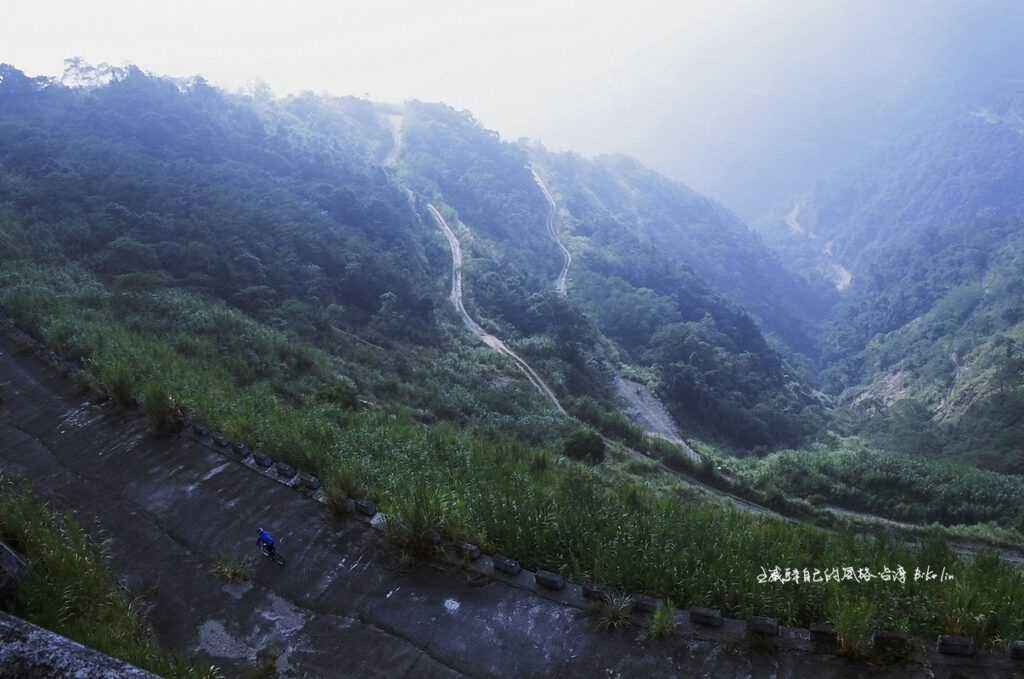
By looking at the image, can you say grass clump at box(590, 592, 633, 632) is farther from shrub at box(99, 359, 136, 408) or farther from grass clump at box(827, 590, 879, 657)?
shrub at box(99, 359, 136, 408)

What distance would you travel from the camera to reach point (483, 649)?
552 centimetres

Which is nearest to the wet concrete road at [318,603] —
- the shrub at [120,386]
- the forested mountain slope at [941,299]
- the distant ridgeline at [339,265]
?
the shrub at [120,386]

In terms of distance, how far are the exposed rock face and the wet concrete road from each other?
9.79 ft

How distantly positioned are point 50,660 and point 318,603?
12.2 feet

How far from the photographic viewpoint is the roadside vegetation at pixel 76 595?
4789mm

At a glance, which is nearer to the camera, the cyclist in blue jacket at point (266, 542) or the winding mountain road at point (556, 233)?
the cyclist in blue jacket at point (266, 542)

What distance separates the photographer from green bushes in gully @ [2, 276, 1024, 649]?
18.0ft

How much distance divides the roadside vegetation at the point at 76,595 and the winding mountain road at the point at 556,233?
192ft

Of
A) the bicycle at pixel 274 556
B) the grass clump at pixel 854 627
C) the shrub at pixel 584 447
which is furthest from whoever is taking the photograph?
the shrub at pixel 584 447

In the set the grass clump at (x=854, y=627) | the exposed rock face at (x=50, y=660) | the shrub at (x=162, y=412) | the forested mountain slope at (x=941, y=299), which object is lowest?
the forested mountain slope at (x=941, y=299)

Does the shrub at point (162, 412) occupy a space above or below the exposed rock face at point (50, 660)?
below

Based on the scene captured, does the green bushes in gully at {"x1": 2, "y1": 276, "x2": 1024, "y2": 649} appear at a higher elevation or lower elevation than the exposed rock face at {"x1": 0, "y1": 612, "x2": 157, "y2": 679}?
lower

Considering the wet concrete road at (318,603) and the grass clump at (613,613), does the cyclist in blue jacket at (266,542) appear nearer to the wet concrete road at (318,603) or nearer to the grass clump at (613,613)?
the wet concrete road at (318,603)

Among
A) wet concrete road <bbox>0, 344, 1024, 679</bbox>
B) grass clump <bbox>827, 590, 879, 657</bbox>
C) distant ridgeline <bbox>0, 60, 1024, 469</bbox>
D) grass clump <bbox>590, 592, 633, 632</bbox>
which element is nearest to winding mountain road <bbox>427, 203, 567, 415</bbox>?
distant ridgeline <bbox>0, 60, 1024, 469</bbox>
